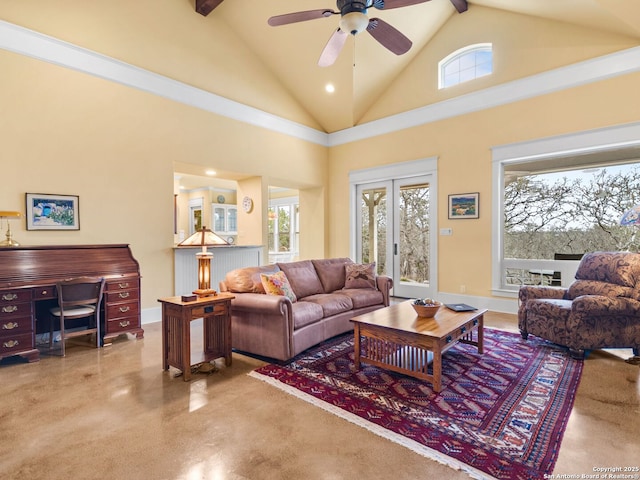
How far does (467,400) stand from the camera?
245 cm

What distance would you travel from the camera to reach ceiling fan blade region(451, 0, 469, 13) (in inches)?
211

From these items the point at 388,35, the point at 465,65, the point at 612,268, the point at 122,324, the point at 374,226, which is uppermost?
the point at 465,65

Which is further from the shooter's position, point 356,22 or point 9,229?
point 9,229

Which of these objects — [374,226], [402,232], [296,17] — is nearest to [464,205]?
[402,232]

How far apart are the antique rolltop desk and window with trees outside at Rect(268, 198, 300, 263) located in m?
6.11

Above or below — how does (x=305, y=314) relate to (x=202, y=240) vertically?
below

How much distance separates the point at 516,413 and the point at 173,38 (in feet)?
19.7

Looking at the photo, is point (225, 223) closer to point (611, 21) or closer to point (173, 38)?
point (173, 38)

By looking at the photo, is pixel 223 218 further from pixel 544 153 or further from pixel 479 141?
pixel 544 153

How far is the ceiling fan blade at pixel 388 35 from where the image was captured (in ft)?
10.6

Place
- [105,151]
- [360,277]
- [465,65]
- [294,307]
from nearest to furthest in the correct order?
[294,307]
[105,151]
[360,277]
[465,65]

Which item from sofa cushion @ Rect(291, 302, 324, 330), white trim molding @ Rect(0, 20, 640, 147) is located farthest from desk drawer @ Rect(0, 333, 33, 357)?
white trim molding @ Rect(0, 20, 640, 147)

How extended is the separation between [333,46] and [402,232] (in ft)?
12.3

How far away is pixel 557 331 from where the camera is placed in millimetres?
3379
